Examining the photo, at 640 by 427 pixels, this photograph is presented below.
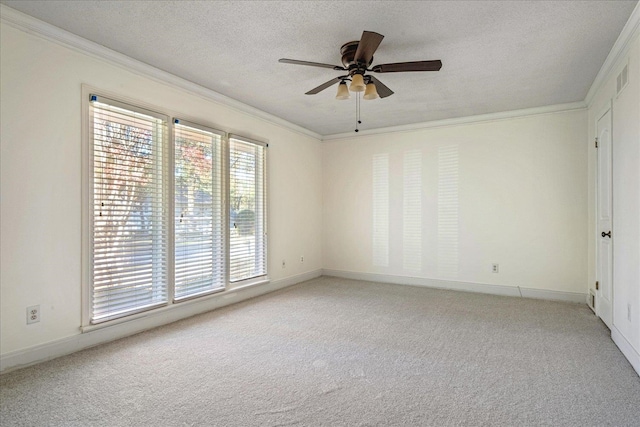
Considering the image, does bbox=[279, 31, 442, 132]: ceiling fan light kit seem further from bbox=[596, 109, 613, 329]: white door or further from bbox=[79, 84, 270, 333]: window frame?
bbox=[596, 109, 613, 329]: white door

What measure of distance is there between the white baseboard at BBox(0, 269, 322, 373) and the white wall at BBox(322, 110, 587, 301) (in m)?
2.34

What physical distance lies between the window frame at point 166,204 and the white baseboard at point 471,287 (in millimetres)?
1804

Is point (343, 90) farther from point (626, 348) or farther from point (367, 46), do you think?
point (626, 348)

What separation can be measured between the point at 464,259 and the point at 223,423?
419cm

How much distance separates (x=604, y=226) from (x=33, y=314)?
17.4ft

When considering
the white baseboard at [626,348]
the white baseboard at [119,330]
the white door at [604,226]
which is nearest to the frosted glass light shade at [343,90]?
the white door at [604,226]

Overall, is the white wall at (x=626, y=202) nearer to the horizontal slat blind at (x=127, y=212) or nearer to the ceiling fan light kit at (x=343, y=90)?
the ceiling fan light kit at (x=343, y=90)

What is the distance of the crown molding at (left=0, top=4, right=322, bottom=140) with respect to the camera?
7.97 ft

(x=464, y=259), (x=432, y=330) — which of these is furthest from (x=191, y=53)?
(x=464, y=259)

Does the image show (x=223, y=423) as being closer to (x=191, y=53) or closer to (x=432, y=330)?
(x=432, y=330)

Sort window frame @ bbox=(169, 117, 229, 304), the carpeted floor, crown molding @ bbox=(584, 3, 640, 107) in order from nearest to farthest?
the carpeted floor
crown molding @ bbox=(584, 3, 640, 107)
window frame @ bbox=(169, 117, 229, 304)

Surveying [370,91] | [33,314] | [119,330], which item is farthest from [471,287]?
[33,314]

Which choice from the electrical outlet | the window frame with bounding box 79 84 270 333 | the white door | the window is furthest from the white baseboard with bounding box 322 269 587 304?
the electrical outlet

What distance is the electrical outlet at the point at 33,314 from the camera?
2.53 metres
